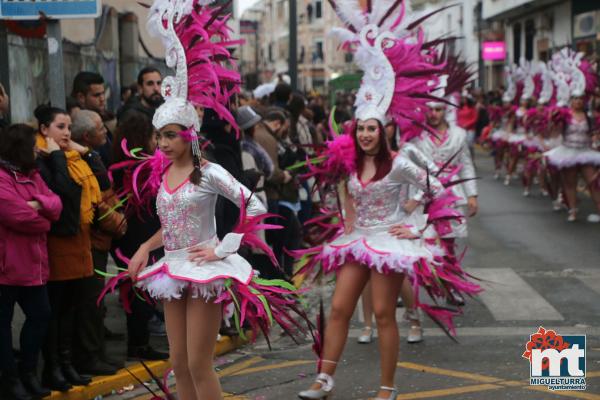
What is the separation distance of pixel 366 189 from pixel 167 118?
169cm

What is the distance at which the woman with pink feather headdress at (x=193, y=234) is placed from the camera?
526cm

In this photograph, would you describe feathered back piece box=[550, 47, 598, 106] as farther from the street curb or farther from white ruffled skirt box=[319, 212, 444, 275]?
the street curb

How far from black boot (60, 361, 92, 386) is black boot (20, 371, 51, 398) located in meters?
0.31

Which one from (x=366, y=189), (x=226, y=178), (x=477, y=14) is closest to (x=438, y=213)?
(x=366, y=189)

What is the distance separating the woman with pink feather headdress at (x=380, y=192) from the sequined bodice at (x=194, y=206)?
1.22 m

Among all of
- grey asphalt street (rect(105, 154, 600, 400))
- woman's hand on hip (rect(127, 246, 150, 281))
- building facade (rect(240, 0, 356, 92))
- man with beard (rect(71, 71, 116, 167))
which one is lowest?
grey asphalt street (rect(105, 154, 600, 400))

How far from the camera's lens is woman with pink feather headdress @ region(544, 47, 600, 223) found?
15.0m

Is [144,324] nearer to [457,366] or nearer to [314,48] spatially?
[457,366]

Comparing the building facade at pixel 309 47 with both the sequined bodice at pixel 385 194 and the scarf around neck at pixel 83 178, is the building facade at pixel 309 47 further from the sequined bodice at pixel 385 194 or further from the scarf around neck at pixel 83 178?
the sequined bodice at pixel 385 194

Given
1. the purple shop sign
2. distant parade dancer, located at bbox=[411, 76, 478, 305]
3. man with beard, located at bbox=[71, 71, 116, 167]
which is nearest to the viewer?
man with beard, located at bbox=[71, 71, 116, 167]

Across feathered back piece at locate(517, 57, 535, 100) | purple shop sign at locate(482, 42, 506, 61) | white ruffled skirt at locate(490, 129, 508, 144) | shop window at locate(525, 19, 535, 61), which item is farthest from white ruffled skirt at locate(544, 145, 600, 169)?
purple shop sign at locate(482, 42, 506, 61)

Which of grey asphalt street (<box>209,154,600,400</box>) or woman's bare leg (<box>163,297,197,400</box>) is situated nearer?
woman's bare leg (<box>163,297,197,400</box>)

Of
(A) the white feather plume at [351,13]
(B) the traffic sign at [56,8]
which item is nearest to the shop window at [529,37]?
(A) the white feather plume at [351,13]

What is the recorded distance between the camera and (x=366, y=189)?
656 cm
